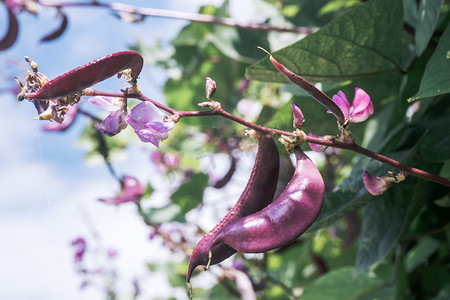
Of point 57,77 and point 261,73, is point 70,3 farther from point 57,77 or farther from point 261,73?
point 57,77

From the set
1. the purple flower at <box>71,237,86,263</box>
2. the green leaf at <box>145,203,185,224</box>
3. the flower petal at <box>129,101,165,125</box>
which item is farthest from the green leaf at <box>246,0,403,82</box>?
the purple flower at <box>71,237,86,263</box>

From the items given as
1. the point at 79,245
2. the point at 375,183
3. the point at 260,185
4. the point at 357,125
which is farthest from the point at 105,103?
the point at 79,245

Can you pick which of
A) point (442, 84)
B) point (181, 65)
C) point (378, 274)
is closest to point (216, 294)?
point (378, 274)

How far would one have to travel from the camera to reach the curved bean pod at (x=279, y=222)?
0.43m

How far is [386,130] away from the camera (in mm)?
940

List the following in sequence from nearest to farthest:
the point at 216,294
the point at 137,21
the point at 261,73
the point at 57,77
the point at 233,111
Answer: the point at 57,77 → the point at 261,73 → the point at 137,21 → the point at 216,294 → the point at 233,111

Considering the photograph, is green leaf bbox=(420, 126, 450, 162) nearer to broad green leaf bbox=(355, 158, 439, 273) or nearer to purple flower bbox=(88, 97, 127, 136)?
broad green leaf bbox=(355, 158, 439, 273)

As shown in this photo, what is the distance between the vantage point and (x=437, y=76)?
22.2 inches

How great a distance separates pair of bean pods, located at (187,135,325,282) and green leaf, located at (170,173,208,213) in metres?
1.01

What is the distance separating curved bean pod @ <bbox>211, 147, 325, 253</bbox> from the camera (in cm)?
43

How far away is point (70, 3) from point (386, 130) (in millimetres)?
934

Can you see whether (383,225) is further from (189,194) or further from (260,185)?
(189,194)

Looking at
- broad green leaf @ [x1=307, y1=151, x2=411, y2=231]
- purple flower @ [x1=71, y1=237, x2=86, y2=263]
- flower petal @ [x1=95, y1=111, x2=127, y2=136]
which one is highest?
flower petal @ [x1=95, y1=111, x2=127, y2=136]

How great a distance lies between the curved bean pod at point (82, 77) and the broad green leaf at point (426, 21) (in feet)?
1.49
